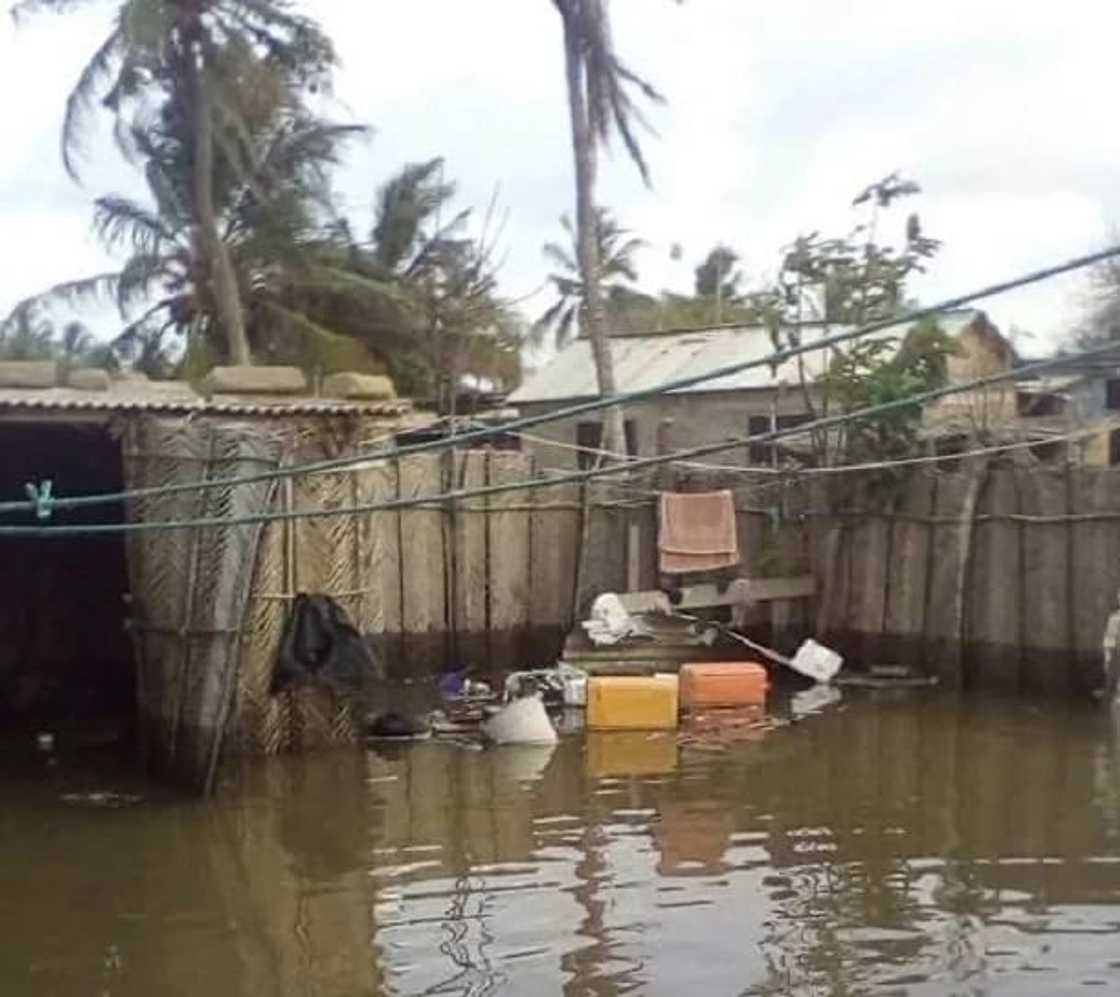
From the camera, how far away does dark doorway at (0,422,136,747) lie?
706 inches

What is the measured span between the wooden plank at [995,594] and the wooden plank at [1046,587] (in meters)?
0.11

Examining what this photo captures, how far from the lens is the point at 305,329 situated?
30.7 m

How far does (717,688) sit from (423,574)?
3754 millimetres

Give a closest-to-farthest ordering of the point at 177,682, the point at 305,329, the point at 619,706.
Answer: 1. the point at 177,682
2. the point at 619,706
3. the point at 305,329

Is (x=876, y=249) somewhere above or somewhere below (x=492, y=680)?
above

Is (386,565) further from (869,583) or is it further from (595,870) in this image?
(595,870)

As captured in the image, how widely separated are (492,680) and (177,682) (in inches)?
233

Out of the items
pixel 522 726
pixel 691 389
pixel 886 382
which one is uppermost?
pixel 691 389

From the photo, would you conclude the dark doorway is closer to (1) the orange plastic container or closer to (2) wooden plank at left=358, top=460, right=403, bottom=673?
(2) wooden plank at left=358, top=460, right=403, bottom=673

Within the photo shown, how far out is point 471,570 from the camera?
19.3 meters

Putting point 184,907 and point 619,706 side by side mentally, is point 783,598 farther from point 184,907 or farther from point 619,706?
point 184,907

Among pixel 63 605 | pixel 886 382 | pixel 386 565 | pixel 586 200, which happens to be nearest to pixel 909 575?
pixel 886 382

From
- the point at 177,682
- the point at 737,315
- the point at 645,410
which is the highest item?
the point at 737,315

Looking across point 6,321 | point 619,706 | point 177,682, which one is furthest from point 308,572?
point 6,321
